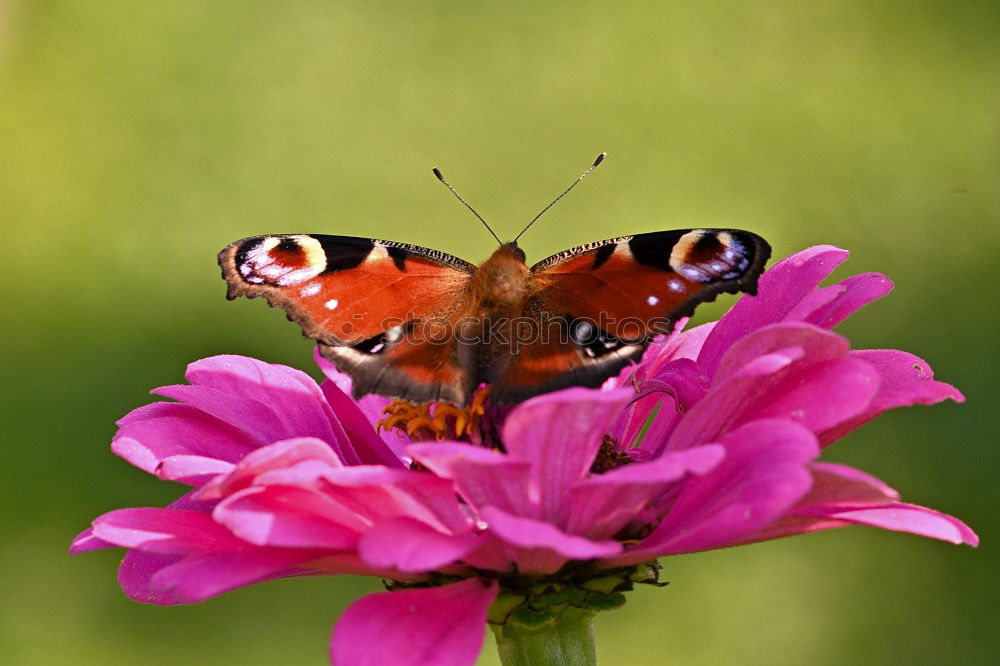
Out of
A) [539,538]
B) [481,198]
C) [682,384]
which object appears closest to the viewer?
[539,538]

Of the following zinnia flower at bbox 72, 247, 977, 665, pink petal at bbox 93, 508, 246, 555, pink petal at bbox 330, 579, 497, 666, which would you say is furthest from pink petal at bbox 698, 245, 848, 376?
pink petal at bbox 93, 508, 246, 555

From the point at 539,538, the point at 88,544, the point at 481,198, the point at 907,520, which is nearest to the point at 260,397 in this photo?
the point at 88,544

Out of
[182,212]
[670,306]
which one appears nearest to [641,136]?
[182,212]

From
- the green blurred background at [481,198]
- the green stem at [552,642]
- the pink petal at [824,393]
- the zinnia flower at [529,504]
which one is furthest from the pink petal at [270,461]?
the green blurred background at [481,198]

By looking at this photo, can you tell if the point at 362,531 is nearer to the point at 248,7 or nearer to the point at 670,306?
the point at 670,306

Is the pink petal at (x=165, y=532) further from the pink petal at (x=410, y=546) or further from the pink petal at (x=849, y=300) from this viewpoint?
the pink petal at (x=849, y=300)

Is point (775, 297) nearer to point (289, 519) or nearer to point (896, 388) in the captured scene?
point (896, 388)

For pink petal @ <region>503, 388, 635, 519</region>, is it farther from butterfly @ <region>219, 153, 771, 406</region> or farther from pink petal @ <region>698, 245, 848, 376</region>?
pink petal @ <region>698, 245, 848, 376</region>

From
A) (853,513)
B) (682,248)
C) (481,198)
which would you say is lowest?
(481,198)
